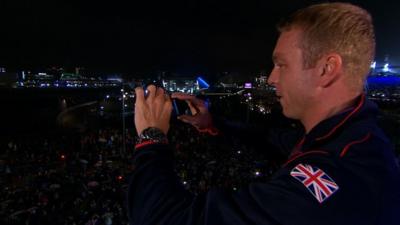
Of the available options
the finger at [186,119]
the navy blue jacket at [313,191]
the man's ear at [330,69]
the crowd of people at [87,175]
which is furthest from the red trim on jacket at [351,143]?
the crowd of people at [87,175]

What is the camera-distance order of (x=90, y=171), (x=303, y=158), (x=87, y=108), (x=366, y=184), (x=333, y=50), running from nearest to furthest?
(x=366, y=184)
(x=303, y=158)
(x=333, y=50)
(x=90, y=171)
(x=87, y=108)

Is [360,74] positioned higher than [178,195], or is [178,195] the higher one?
[360,74]

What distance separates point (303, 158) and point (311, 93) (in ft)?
1.12

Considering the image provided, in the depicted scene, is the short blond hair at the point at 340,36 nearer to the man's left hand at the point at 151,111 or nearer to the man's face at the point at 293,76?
the man's face at the point at 293,76

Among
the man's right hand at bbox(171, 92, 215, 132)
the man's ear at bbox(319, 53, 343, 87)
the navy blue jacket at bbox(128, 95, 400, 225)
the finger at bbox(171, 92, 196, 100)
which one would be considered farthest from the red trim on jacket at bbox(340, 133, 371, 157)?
the man's right hand at bbox(171, 92, 215, 132)

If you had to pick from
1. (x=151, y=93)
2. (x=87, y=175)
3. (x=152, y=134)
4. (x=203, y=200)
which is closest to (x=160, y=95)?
(x=151, y=93)

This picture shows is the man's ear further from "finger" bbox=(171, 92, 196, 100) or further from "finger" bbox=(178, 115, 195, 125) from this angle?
"finger" bbox=(178, 115, 195, 125)

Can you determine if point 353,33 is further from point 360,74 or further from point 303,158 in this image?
point 303,158

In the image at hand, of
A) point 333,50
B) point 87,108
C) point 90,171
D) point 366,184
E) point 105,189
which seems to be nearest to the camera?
point 366,184

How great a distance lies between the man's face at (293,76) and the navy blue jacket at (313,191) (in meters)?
0.16

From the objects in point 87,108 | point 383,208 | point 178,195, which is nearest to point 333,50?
point 383,208

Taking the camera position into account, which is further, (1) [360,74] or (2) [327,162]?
(1) [360,74]

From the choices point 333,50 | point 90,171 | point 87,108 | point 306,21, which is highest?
point 306,21

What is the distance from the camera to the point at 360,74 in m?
1.25
